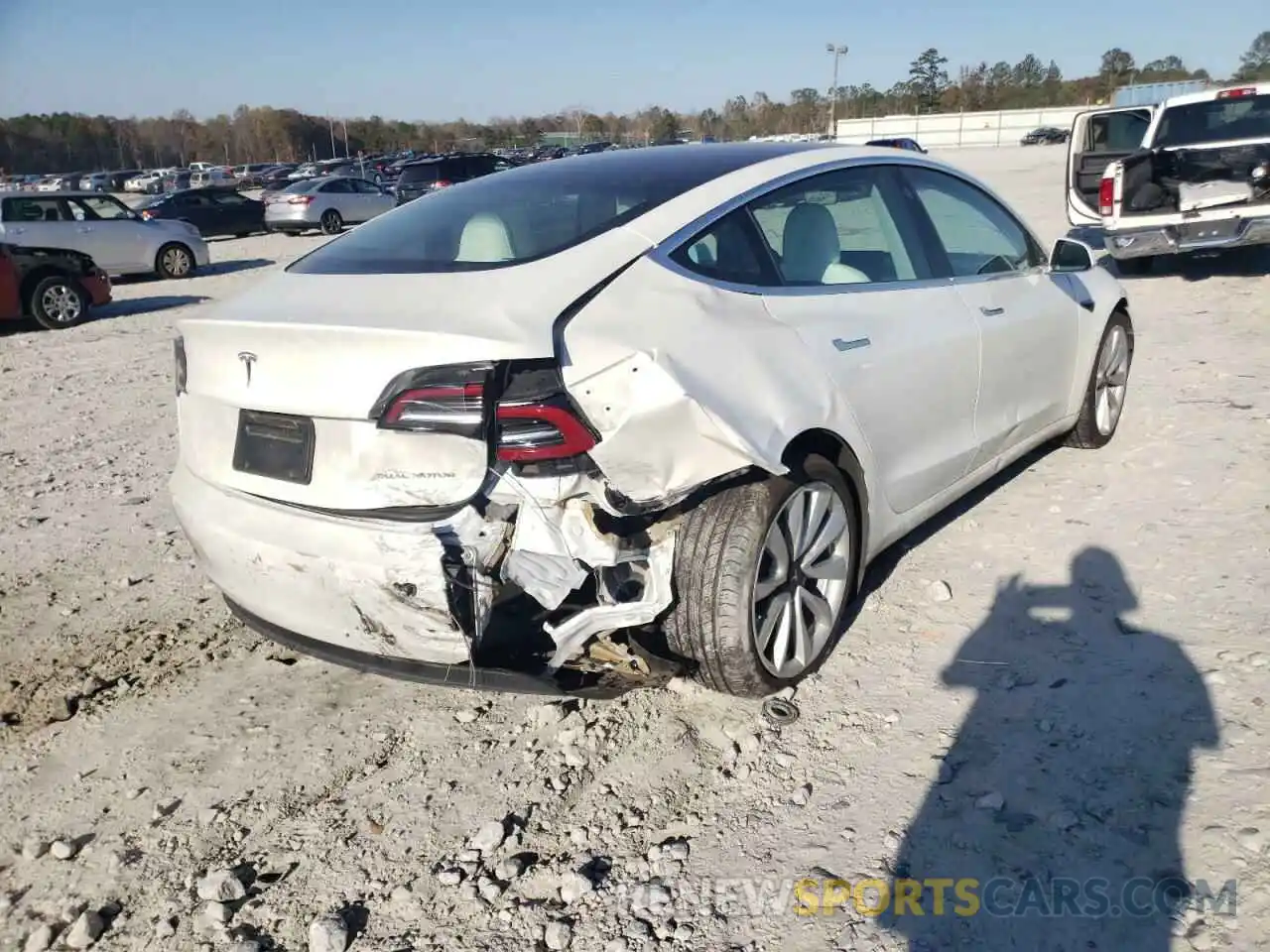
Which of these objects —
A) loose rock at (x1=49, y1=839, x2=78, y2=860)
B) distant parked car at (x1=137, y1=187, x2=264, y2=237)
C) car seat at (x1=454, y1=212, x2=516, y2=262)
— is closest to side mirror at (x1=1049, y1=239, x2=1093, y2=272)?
car seat at (x1=454, y1=212, x2=516, y2=262)

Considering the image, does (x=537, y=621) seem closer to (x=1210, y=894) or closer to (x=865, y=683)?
(x=865, y=683)

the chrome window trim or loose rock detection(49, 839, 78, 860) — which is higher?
the chrome window trim

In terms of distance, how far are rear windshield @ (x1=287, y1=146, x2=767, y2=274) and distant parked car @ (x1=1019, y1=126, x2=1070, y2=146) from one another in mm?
66808

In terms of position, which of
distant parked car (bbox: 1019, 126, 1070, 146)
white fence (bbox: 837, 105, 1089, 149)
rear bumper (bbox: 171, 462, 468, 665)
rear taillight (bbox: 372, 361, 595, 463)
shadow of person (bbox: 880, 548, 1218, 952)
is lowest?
shadow of person (bbox: 880, 548, 1218, 952)

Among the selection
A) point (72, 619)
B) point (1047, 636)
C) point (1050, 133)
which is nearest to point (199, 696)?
point (72, 619)

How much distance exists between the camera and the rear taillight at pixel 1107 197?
9.93 metres

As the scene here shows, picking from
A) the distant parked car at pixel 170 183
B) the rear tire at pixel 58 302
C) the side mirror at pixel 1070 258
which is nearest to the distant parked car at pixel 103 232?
the rear tire at pixel 58 302

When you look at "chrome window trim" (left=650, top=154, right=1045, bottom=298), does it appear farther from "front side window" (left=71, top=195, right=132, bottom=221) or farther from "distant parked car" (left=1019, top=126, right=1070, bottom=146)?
"distant parked car" (left=1019, top=126, right=1070, bottom=146)

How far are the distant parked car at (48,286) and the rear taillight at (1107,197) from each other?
37.6 feet

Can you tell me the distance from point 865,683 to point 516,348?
1.62 meters

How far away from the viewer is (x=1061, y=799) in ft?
8.45

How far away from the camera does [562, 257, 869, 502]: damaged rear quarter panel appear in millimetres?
2531

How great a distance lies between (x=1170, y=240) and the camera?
967cm

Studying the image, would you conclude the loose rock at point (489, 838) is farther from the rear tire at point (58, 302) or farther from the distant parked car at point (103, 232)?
the distant parked car at point (103, 232)
